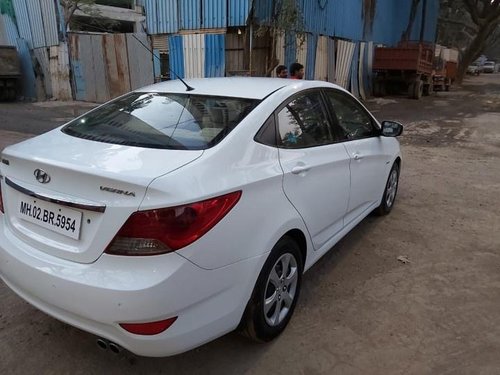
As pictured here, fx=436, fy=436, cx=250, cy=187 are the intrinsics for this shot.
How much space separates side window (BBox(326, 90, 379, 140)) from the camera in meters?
3.55

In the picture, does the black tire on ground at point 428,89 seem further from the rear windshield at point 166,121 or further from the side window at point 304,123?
the rear windshield at point 166,121

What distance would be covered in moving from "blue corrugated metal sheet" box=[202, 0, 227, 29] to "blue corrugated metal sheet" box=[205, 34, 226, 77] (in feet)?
1.05

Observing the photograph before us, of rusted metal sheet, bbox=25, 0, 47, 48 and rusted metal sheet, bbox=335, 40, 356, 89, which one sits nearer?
rusted metal sheet, bbox=25, 0, 47, 48

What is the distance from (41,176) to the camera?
86.7 inches

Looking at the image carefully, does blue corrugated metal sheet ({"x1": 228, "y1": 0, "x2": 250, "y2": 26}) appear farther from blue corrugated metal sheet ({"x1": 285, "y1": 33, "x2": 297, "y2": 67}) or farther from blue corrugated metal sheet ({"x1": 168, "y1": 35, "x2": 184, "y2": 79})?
blue corrugated metal sheet ({"x1": 168, "y1": 35, "x2": 184, "y2": 79})

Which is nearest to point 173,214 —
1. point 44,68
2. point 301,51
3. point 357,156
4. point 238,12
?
point 357,156

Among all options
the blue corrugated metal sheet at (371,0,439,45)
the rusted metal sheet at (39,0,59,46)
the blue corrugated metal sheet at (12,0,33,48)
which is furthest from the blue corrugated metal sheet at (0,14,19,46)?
the blue corrugated metal sheet at (371,0,439,45)

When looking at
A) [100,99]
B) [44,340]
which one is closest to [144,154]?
[44,340]

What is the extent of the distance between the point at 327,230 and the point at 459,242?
1800mm

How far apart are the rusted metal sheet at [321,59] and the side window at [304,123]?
13251 millimetres

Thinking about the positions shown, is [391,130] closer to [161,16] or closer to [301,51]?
[301,51]

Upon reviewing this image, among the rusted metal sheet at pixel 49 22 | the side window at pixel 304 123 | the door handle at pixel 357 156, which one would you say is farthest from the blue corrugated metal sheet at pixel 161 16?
the side window at pixel 304 123

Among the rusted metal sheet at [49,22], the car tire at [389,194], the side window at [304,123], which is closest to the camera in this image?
the side window at [304,123]

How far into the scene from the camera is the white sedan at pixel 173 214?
6.37 feet
